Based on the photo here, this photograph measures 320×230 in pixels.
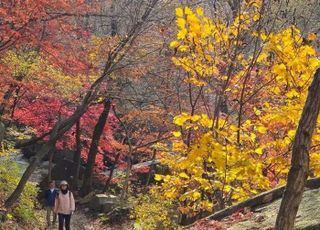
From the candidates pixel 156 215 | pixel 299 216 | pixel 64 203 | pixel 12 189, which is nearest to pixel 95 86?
pixel 64 203

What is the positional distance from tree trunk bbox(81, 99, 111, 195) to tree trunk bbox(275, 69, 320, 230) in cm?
1830

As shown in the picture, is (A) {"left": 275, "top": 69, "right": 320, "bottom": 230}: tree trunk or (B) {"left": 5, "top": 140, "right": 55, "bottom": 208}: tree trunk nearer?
(A) {"left": 275, "top": 69, "right": 320, "bottom": 230}: tree trunk

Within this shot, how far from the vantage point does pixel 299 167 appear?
311cm

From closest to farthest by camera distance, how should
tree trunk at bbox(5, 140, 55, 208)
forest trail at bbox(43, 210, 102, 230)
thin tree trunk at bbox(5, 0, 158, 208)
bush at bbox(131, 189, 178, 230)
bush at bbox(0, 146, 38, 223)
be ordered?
thin tree trunk at bbox(5, 0, 158, 208) < tree trunk at bbox(5, 140, 55, 208) < bush at bbox(131, 189, 178, 230) < bush at bbox(0, 146, 38, 223) < forest trail at bbox(43, 210, 102, 230)

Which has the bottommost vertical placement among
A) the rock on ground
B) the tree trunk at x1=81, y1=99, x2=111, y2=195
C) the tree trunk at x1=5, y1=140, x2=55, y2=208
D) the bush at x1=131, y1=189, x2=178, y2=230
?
the rock on ground

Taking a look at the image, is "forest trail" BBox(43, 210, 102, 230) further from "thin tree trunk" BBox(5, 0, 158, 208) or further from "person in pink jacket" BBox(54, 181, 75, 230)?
"person in pink jacket" BBox(54, 181, 75, 230)

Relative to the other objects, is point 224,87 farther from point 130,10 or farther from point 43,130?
point 43,130

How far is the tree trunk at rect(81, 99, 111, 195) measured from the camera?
71.2ft

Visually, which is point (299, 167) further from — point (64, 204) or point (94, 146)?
point (94, 146)

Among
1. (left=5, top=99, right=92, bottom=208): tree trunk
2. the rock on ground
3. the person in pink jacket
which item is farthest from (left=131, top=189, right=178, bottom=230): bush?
the rock on ground

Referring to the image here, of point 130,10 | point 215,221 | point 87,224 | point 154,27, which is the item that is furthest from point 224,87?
point 87,224

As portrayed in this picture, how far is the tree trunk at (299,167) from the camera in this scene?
10.2 feet

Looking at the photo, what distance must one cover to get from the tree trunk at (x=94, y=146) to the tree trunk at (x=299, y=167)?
60.1 ft

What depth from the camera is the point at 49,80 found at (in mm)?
13328
